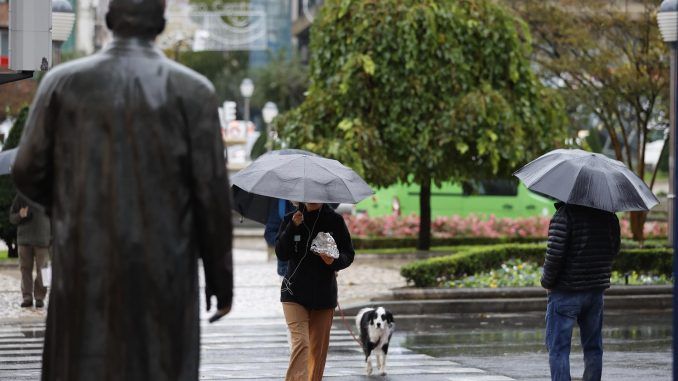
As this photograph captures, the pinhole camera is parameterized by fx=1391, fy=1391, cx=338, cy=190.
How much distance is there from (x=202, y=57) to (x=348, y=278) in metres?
69.3

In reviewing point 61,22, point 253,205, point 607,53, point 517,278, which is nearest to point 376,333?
point 253,205

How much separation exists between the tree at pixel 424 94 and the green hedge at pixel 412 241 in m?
3.23

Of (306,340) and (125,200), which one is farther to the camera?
(306,340)

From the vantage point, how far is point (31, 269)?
57.5 feet

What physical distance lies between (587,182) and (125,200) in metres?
5.63

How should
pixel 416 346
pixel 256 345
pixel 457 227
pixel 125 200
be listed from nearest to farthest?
pixel 125 200 → pixel 256 345 → pixel 416 346 → pixel 457 227

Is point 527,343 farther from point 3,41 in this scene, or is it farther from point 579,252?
point 3,41

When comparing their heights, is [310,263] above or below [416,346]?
above

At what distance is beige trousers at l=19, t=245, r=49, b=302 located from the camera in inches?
692

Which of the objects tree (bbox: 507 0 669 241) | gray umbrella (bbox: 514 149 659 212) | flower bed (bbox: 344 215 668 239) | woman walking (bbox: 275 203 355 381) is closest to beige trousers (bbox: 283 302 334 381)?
woman walking (bbox: 275 203 355 381)

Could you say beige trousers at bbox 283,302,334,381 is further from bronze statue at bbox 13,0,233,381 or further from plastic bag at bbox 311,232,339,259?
bronze statue at bbox 13,0,233,381

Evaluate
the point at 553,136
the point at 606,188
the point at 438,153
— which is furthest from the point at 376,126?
the point at 606,188

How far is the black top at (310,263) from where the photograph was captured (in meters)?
9.64

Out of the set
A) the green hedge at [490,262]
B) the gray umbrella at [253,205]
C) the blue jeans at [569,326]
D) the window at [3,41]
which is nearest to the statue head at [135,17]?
the blue jeans at [569,326]
